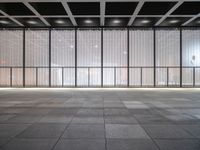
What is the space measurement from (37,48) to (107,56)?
686 cm

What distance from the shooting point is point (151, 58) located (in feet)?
60.8

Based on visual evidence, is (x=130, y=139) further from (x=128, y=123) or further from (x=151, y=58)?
(x=151, y=58)

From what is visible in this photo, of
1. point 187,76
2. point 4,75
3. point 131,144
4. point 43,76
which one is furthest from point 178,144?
point 4,75

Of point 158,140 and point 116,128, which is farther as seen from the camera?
point 116,128

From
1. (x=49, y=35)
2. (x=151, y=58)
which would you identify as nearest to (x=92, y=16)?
Answer: (x=49, y=35)

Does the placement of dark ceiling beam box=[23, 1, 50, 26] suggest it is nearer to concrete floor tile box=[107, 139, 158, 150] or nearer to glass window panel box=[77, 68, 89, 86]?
glass window panel box=[77, 68, 89, 86]

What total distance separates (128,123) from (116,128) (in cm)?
59

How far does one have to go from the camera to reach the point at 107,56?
61.3 ft

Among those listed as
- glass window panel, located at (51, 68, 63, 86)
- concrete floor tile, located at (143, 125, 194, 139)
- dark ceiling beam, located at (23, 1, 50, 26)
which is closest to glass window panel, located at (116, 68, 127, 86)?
glass window panel, located at (51, 68, 63, 86)

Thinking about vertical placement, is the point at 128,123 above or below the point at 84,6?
below

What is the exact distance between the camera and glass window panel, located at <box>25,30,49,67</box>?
1872 cm

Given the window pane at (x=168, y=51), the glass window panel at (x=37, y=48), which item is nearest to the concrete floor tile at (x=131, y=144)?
the window pane at (x=168, y=51)

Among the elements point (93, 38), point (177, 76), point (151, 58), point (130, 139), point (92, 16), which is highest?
point (92, 16)

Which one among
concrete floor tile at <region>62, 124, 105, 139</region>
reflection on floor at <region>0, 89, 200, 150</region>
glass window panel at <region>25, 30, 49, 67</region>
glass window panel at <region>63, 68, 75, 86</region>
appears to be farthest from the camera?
glass window panel at <region>63, 68, 75, 86</region>
